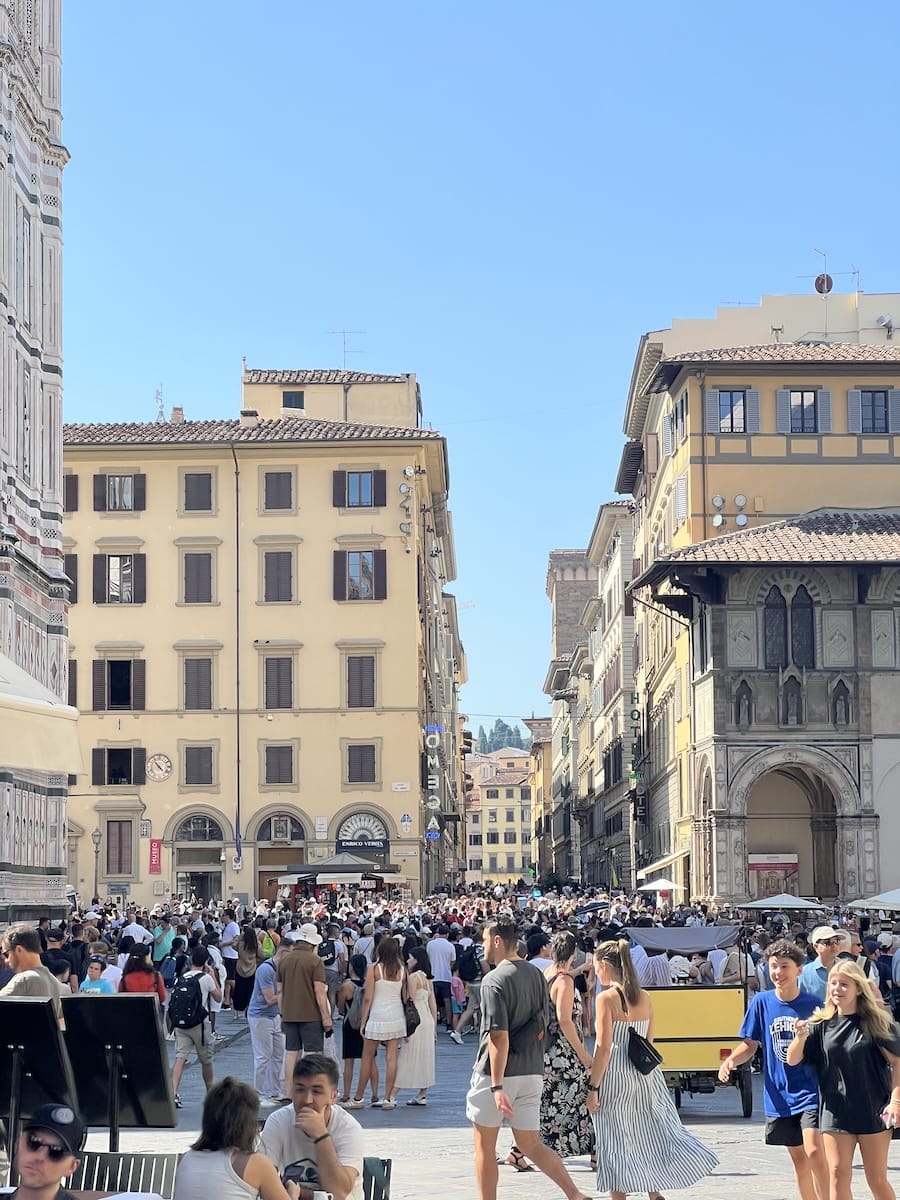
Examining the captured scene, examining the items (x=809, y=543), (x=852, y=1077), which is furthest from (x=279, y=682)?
(x=852, y=1077)

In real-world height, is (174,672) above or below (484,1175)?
above

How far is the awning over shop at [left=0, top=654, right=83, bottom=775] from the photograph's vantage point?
1011 cm

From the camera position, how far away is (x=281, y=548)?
65.6 m

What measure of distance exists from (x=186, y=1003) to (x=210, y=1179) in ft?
35.6

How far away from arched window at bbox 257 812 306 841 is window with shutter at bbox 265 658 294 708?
12.3 ft

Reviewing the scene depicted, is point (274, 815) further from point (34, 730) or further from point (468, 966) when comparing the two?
point (34, 730)

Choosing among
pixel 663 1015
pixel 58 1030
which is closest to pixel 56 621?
pixel 663 1015

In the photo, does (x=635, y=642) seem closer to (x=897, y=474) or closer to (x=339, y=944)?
(x=897, y=474)

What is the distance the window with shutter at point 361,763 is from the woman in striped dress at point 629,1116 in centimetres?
5243

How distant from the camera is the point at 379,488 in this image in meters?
65.8

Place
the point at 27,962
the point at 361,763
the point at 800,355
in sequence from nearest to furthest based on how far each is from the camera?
the point at 27,962 → the point at 800,355 → the point at 361,763

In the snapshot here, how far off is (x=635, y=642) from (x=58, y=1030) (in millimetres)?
67504

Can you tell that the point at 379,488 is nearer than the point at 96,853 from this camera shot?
No

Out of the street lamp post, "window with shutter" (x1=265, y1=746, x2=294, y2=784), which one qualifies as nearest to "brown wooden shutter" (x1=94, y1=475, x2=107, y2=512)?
"window with shutter" (x1=265, y1=746, x2=294, y2=784)
